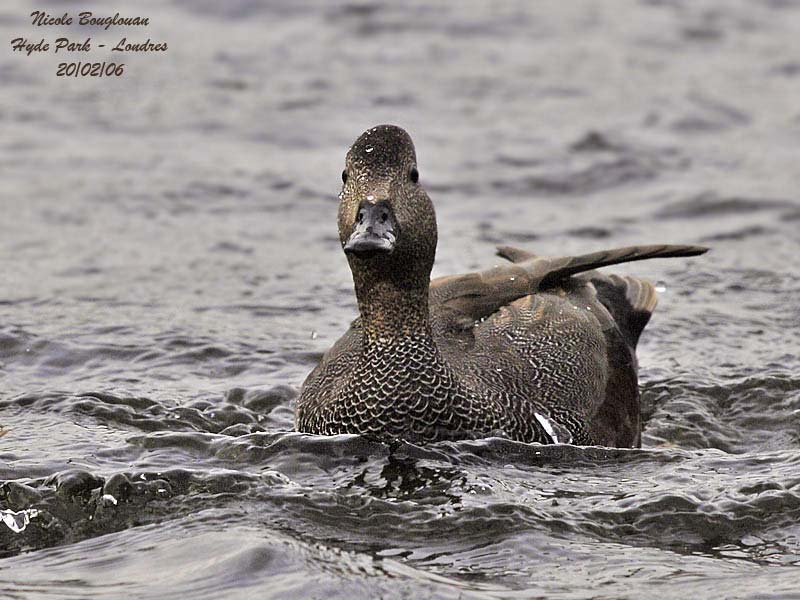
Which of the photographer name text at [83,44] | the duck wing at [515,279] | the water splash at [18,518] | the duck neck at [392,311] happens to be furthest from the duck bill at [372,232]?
the photographer name text at [83,44]

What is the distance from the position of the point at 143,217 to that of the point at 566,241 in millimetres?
3457

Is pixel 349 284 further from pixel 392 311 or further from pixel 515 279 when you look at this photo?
pixel 392 311

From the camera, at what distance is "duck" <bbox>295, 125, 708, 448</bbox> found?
7414mm

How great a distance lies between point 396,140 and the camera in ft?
24.4

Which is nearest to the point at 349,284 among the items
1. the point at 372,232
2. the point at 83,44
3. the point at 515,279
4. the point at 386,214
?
the point at 515,279

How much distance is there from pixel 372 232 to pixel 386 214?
0.60 ft

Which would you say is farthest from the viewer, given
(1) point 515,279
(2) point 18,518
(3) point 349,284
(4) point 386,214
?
(3) point 349,284

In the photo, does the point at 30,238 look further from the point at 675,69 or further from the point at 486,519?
the point at 675,69

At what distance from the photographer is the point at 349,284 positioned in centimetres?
1128

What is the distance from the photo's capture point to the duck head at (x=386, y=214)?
7.16 metres

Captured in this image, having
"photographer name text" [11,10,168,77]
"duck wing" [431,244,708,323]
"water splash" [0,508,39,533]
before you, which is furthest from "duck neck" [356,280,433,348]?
"photographer name text" [11,10,168,77]

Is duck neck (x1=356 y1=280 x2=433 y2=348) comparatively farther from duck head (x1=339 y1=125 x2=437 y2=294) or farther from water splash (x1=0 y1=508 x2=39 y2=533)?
water splash (x1=0 y1=508 x2=39 y2=533)

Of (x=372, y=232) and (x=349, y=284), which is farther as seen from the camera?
(x=349, y=284)

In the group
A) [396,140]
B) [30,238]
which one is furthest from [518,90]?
[396,140]
